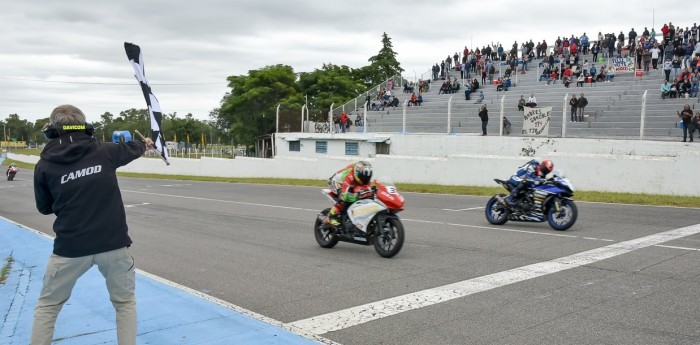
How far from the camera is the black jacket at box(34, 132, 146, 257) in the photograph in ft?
14.1

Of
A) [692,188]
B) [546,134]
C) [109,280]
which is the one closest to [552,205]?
[692,188]

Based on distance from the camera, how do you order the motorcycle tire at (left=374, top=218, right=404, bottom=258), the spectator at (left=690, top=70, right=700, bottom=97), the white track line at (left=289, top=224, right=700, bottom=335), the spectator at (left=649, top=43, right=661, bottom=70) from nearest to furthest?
the white track line at (left=289, top=224, right=700, bottom=335)
the motorcycle tire at (left=374, top=218, right=404, bottom=258)
the spectator at (left=690, top=70, right=700, bottom=97)
the spectator at (left=649, top=43, right=661, bottom=70)

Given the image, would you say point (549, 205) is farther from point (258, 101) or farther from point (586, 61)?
point (258, 101)

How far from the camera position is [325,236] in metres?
10.4

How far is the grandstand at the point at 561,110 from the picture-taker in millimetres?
22636

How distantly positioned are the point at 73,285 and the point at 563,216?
31.2ft

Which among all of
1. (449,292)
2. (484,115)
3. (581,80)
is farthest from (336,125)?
(449,292)

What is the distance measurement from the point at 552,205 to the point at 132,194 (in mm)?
18061

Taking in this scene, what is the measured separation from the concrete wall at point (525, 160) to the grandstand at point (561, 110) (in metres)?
1.11

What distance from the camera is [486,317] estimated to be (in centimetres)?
598

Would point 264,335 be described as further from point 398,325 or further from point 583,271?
point 583,271

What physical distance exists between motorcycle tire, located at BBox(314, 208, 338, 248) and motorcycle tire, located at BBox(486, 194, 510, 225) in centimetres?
405

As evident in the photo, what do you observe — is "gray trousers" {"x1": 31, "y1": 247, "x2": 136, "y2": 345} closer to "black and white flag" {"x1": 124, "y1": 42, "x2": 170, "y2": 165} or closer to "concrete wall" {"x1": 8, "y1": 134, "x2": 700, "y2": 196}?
"black and white flag" {"x1": 124, "y1": 42, "x2": 170, "y2": 165}

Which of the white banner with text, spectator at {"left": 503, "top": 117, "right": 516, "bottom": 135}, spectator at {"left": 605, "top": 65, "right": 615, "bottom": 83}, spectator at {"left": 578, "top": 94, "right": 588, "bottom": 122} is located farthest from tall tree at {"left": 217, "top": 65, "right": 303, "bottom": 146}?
spectator at {"left": 578, "top": 94, "right": 588, "bottom": 122}
